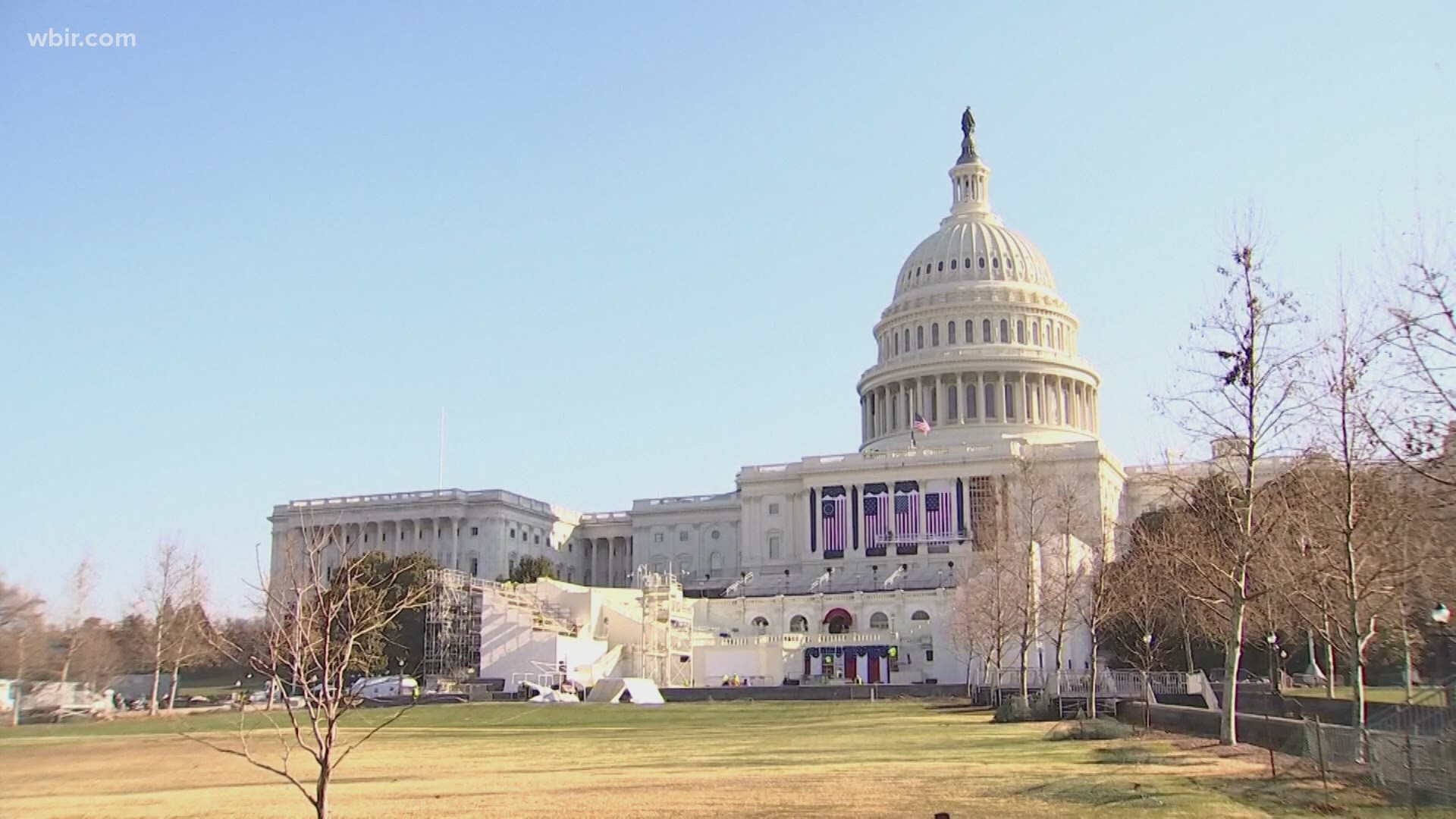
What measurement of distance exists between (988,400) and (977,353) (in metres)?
5.26

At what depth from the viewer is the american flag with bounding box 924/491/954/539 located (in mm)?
134750

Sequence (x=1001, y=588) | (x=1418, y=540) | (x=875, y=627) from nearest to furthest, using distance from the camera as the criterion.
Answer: (x=1418, y=540) → (x=1001, y=588) → (x=875, y=627)

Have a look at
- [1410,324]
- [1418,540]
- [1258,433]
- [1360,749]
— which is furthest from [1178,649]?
[1410,324]

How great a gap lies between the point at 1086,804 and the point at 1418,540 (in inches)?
853

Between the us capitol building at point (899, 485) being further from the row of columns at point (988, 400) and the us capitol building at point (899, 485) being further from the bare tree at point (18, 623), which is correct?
the bare tree at point (18, 623)

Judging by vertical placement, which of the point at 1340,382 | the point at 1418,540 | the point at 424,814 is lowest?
the point at 424,814

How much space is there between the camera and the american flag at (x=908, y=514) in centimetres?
13550

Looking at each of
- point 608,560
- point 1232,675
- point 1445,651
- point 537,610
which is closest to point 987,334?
point 608,560

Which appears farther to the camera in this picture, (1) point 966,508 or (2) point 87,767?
(1) point 966,508

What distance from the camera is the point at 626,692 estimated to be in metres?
78.2

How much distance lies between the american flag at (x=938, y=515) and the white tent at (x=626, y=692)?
58.9 meters

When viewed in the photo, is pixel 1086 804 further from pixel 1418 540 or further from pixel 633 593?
pixel 633 593

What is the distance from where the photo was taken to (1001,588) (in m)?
71.9

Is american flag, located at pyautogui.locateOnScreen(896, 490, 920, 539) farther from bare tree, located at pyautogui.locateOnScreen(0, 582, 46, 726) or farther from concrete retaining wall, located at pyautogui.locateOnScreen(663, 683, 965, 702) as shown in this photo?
bare tree, located at pyautogui.locateOnScreen(0, 582, 46, 726)
